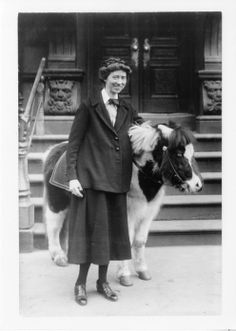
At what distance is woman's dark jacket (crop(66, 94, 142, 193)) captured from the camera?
3.24 metres

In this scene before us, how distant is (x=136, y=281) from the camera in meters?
3.69

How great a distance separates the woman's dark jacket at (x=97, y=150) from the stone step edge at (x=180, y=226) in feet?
3.07

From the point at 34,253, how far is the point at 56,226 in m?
0.28

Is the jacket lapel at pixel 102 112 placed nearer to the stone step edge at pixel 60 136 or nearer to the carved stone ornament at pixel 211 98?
the stone step edge at pixel 60 136

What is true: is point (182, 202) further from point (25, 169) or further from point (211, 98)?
point (25, 169)

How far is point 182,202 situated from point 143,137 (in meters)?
1.15

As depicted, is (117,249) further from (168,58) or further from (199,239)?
(168,58)

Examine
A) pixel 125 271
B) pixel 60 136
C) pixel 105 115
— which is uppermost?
pixel 105 115

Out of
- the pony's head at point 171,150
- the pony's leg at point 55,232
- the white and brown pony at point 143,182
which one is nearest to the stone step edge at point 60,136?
the white and brown pony at point 143,182

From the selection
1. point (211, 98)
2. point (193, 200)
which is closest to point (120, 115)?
point (193, 200)

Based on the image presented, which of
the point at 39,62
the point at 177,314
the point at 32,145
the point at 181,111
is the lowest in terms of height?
the point at 177,314

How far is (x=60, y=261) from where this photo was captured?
3.82 metres
